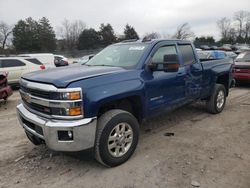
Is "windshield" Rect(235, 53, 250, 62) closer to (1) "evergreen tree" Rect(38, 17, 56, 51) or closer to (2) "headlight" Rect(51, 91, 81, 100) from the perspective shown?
(2) "headlight" Rect(51, 91, 81, 100)

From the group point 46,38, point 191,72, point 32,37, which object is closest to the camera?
point 191,72

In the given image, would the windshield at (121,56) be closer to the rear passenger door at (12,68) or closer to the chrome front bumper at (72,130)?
the chrome front bumper at (72,130)

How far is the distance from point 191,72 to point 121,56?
1559 millimetres

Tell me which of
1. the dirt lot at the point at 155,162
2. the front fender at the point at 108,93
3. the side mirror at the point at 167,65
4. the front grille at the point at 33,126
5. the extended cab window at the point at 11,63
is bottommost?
the dirt lot at the point at 155,162

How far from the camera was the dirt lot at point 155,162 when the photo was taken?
3381 mm

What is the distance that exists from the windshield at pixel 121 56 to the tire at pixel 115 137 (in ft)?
3.17

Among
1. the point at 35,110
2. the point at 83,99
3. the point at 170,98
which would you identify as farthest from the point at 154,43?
the point at 35,110

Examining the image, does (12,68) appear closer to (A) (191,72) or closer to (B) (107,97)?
(A) (191,72)

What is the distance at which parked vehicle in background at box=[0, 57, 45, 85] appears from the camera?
11109 millimetres

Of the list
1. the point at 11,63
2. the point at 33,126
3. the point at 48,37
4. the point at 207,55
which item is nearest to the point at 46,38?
the point at 48,37

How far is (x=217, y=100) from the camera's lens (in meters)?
6.34

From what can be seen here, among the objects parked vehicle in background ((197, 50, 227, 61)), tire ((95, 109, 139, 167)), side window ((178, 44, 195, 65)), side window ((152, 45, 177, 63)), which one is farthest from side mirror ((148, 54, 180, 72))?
parked vehicle in background ((197, 50, 227, 61))

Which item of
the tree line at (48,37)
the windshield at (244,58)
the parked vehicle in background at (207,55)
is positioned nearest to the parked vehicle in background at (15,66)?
the parked vehicle in background at (207,55)

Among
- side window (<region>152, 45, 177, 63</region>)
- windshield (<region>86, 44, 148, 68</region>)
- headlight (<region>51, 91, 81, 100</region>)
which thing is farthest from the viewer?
side window (<region>152, 45, 177, 63</region>)
